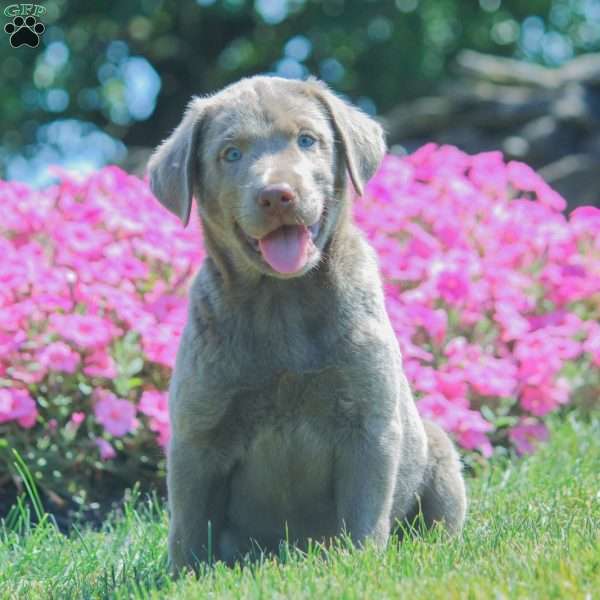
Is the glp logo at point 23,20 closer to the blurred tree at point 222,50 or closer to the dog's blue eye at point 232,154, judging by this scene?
the dog's blue eye at point 232,154

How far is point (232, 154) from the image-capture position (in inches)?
149

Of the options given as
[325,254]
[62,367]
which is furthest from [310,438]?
[62,367]

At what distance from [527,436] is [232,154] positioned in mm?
2447

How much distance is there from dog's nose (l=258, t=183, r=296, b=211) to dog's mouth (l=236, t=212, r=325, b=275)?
14 cm

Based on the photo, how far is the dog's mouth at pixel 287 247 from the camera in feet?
11.8

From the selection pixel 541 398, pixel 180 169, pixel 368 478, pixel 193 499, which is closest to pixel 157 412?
pixel 193 499

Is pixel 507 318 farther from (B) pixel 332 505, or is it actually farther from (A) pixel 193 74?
(A) pixel 193 74

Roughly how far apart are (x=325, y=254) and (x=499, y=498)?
4.51ft

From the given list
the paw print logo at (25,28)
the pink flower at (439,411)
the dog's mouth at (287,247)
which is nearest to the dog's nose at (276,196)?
the dog's mouth at (287,247)

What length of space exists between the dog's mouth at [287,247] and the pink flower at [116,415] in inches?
58.6

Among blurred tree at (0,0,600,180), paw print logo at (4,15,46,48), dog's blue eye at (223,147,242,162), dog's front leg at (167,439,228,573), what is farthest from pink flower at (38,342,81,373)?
blurred tree at (0,0,600,180)

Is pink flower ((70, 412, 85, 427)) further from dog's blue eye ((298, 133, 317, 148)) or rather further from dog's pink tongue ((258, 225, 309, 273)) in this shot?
dog's blue eye ((298, 133, 317, 148))

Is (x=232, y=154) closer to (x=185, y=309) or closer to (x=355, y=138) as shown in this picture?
(x=355, y=138)

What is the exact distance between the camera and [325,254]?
383 centimetres
